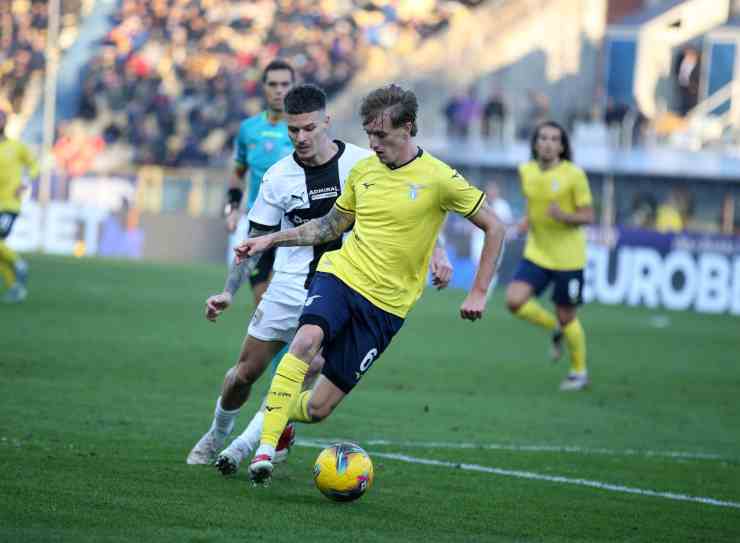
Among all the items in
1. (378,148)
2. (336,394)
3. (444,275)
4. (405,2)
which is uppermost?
(405,2)

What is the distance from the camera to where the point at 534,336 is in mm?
18828

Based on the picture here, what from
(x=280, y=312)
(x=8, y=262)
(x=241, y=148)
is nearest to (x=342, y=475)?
(x=280, y=312)

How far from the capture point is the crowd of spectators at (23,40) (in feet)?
119

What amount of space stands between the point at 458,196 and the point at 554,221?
6.59 m

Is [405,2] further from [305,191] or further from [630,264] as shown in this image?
[305,191]

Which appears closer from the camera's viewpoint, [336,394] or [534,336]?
[336,394]

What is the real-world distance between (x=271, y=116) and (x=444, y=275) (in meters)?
3.38

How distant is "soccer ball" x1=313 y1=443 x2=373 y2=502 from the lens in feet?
22.3

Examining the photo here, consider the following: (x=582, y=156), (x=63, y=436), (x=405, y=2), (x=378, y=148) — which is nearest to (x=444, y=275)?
(x=378, y=148)

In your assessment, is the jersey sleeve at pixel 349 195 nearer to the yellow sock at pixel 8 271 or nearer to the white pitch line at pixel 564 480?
the white pitch line at pixel 564 480

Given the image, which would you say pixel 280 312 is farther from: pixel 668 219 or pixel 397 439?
pixel 668 219

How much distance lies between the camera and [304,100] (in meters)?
7.30

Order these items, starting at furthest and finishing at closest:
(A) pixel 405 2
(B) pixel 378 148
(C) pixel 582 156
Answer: (A) pixel 405 2, (C) pixel 582 156, (B) pixel 378 148

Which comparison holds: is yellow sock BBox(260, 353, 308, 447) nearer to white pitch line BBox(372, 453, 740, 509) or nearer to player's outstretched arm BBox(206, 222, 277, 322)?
player's outstretched arm BBox(206, 222, 277, 322)
